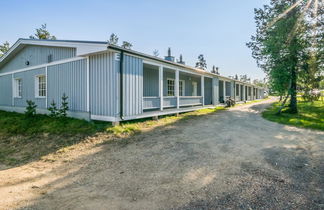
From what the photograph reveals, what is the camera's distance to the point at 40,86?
1027 centimetres

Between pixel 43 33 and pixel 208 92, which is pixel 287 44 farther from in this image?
pixel 43 33

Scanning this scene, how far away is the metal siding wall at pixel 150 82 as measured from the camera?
10758mm

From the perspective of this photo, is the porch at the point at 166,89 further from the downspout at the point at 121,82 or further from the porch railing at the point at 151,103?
the downspout at the point at 121,82

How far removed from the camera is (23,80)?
11.0 m

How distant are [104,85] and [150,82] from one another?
450cm

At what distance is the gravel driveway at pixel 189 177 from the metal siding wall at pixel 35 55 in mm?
6124

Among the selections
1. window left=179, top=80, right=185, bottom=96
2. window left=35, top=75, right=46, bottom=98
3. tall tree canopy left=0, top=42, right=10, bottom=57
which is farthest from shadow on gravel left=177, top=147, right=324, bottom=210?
tall tree canopy left=0, top=42, right=10, bottom=57

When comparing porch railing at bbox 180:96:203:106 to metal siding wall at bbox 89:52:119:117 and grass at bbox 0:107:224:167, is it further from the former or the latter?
metal siding wall at bbox 89:52:119:117

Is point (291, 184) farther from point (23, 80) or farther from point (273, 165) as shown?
point (23, 80)

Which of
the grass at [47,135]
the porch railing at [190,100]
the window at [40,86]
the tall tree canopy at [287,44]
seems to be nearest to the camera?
the grass at [47,135]

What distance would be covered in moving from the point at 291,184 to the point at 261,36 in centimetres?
1370

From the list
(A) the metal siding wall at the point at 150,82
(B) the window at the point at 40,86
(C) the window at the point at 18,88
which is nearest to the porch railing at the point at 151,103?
(A) the metal siding wall at the point at 150,82

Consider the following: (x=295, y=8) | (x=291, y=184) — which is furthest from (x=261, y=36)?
(x=291, y=184)

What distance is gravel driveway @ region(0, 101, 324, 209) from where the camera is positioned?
2.31m
